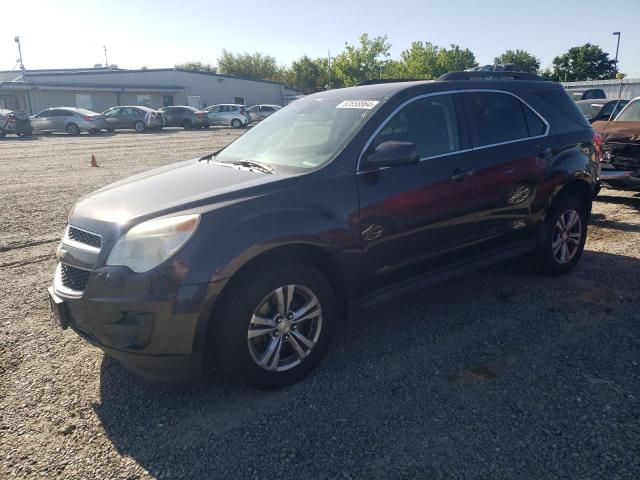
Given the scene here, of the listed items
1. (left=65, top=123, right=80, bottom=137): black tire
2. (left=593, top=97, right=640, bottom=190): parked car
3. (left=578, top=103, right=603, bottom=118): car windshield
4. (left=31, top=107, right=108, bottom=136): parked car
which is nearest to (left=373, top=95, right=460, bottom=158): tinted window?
(left=593, top=97, right=640, bottom=190): parked car

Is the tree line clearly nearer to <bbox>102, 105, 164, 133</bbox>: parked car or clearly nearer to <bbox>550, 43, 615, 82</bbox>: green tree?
<bbox>550, 43, 615, 82</bbox>: green tree

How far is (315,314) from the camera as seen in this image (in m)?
3.31

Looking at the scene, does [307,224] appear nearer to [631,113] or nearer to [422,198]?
[422,198]

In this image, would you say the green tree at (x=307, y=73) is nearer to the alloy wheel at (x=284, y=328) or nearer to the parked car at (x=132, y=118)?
the parked car at (x=132, y=118)

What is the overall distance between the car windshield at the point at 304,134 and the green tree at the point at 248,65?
259 ft

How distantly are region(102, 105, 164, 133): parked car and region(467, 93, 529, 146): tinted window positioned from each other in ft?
97.1

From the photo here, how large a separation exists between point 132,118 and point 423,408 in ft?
104

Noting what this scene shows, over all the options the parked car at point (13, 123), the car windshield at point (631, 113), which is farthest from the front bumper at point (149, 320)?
the parked car at point (13, 123)

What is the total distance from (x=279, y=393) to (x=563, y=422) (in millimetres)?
1686

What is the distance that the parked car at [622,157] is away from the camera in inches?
309

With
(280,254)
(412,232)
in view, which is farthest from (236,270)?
(412,232)

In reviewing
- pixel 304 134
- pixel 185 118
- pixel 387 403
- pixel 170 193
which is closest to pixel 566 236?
pixel 304 134

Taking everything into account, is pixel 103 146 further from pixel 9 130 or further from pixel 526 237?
pixel 526 237

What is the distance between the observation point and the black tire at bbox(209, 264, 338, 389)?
2.94m
